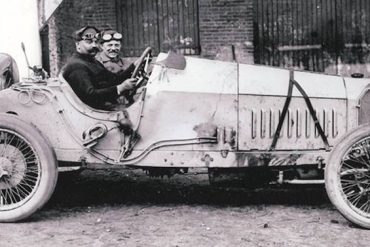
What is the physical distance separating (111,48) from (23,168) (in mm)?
1437

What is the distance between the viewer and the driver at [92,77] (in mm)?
5227

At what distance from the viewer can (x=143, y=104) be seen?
5152 millimetres

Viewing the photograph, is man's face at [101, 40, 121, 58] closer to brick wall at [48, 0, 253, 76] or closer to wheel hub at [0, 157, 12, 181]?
wheel hub at [0, 157, 12, 181]

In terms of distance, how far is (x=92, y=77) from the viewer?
5.45 metres

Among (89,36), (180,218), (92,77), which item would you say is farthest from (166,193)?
(89,36)

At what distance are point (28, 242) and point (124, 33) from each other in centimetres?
860

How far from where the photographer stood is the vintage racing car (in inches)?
201

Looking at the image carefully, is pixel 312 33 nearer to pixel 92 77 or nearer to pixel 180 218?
pixel 92 77

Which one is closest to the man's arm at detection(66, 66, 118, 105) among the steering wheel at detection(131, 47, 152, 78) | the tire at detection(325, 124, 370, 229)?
the steering wheel at detection(131, 47, 152, 78)

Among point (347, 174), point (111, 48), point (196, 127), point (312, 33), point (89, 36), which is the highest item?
point (89, 36)

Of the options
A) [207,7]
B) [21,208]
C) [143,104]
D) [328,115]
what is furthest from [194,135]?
[207,7]

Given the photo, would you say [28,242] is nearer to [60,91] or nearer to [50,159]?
[50,159]

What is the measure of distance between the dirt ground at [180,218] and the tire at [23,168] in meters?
0.17

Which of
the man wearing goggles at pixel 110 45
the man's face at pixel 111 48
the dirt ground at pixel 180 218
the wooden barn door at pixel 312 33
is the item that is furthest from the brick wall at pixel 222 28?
the man's face at pixel 111 48
